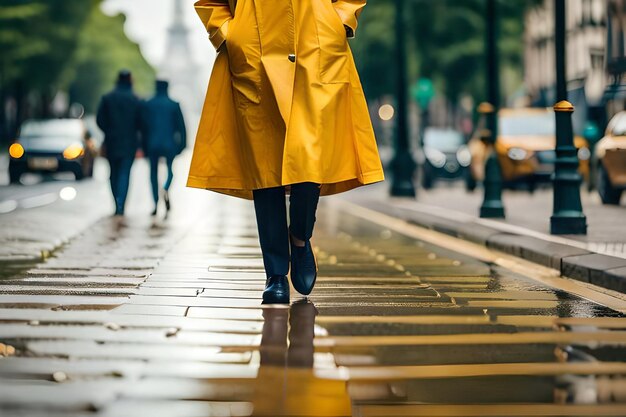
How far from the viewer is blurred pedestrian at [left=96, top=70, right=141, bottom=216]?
621 inches

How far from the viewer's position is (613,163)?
60.3 feet

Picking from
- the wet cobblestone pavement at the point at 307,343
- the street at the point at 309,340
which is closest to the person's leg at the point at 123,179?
the street at the point at 309,340

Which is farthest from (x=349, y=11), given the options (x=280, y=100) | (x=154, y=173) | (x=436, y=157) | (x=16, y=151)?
(x=436, y=157)

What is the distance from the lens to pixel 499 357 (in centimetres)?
501

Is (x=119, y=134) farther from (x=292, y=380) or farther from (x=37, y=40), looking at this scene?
(x=37, y=40)

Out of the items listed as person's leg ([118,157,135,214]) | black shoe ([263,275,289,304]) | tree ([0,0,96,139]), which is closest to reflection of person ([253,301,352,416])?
black shoe ([263,275,289,304])

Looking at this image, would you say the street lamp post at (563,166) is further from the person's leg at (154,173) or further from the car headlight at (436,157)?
the car headlight at (436,157)

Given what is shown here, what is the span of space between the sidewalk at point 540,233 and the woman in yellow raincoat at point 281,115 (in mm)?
2213

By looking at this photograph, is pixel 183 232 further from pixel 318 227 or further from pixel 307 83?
pixel 307 83

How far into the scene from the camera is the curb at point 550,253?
26.2 ft

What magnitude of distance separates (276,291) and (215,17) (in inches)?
56.8

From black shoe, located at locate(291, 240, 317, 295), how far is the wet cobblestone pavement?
0.32ft

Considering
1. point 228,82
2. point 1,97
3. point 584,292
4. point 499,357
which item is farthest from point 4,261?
point 1,97

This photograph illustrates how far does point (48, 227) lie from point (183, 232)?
5.06ft
